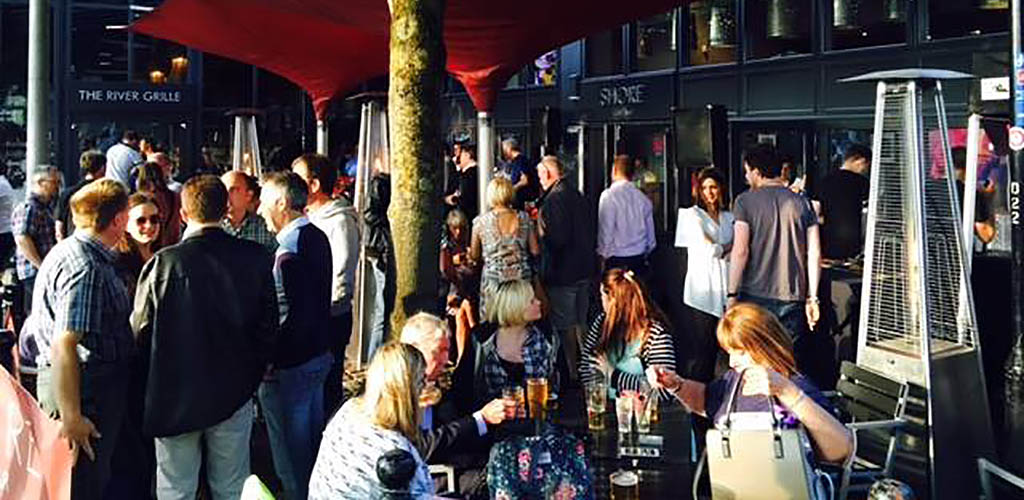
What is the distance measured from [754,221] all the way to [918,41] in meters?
5.48

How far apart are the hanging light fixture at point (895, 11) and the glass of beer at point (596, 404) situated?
819cm

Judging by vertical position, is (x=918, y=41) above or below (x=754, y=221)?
above

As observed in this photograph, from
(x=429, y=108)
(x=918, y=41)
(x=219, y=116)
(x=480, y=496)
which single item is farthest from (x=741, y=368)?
(x=219, y=116)

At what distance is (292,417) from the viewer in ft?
19.2

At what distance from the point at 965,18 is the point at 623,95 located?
641cm

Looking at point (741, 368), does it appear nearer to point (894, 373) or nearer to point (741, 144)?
point (894, 373)

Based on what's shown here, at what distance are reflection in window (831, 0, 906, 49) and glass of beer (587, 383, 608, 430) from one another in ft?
26.7

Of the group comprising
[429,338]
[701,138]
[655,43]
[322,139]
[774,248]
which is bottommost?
[429,338]

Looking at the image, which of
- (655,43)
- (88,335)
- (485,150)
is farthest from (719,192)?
(655,43)

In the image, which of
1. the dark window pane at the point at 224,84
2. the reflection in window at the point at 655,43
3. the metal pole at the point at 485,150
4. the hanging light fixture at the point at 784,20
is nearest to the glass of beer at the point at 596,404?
the metal pole at the point at 485,150

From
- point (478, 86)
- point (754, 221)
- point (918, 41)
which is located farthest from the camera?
point (918, 41)

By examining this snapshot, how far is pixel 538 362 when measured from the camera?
5.61m

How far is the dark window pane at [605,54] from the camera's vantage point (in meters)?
17.5

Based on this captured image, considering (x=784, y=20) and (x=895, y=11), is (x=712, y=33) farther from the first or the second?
(x=895, y=11)
